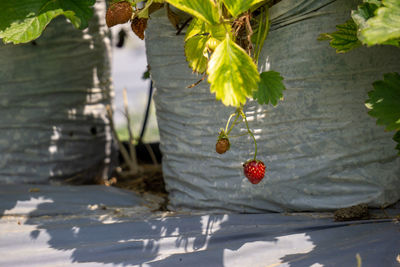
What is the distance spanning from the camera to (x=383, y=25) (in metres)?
0.71

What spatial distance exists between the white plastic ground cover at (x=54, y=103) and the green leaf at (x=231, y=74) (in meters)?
0.76

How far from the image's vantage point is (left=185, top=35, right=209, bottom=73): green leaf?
0.91 meters

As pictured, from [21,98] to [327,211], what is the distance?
3.02 ft

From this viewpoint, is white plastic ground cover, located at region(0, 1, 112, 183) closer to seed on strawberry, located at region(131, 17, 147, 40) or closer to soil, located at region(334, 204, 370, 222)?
seed on strawberry, located at region(131, 17, 147, 40)

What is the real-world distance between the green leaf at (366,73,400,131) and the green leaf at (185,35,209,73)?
33cm

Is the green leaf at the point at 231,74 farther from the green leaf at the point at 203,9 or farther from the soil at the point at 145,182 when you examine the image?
the soil at the point at 145,182

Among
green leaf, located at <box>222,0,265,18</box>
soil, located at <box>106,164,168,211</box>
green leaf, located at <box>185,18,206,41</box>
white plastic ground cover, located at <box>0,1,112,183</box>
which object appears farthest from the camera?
soil, located at <box>106,164,168,211</box>

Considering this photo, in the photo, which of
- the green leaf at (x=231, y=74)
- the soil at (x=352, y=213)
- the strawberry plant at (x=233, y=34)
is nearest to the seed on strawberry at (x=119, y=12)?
the strawberry plant at (x=233, y=34)

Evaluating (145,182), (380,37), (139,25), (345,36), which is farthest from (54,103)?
(380,37)

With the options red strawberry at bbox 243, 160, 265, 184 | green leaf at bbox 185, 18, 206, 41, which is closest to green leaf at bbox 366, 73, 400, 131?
red strawberry at bbox 243, 160, 265, 184

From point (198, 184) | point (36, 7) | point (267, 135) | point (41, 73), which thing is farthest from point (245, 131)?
point (41, 73)

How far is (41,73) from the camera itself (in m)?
1.36

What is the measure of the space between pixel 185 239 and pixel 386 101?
1.61ft

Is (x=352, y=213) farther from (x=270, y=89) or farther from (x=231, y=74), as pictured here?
(x=231, y=74)
